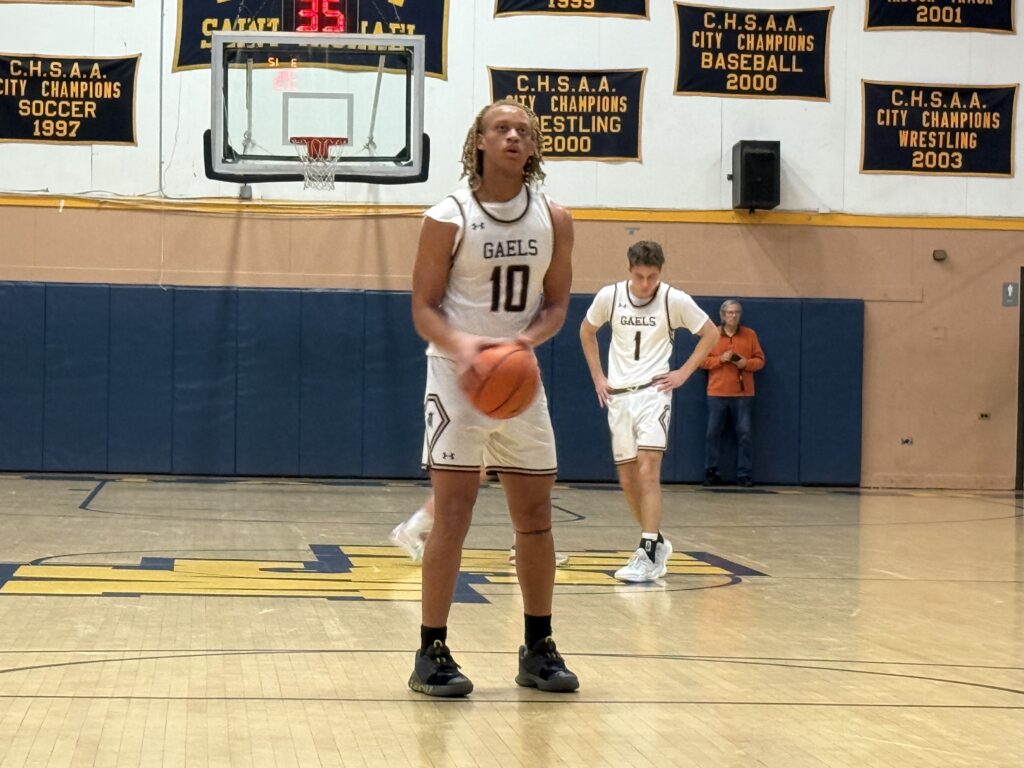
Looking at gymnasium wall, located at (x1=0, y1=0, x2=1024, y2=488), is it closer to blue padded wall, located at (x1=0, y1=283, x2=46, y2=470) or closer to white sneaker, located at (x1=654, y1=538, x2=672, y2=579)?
blue padded wall, located at (x1=0, y1=283, x2=46, y2=470)

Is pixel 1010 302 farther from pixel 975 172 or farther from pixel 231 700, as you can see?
pixel 231 700

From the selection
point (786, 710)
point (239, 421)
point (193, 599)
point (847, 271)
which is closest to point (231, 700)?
point (786, 710)

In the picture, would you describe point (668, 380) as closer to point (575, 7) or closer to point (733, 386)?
point (733, 386)

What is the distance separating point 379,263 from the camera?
49.1 ft

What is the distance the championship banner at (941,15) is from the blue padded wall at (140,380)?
316 inches

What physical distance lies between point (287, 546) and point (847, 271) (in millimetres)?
8582

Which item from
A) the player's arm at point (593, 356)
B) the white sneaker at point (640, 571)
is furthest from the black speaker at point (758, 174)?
the white sneaker at point (640, 571)

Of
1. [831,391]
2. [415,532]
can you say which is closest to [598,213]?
[831,391]

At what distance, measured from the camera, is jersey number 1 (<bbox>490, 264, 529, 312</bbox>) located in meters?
4.60

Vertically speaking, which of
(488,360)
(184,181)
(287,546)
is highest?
(184,181)

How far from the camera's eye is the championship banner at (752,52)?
15281 mm

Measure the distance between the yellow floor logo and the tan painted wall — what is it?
6.73 m

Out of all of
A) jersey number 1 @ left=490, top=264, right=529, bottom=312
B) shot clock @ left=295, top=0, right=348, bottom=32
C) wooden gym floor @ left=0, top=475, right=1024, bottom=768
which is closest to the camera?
wooden gym floor @ left=0, top=475, right=1024, bottom=768

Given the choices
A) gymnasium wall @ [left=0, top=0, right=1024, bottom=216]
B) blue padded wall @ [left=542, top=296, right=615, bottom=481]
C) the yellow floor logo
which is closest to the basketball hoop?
gymnasium wall @ [left=0, top=0, right=1024, bottom=216]
